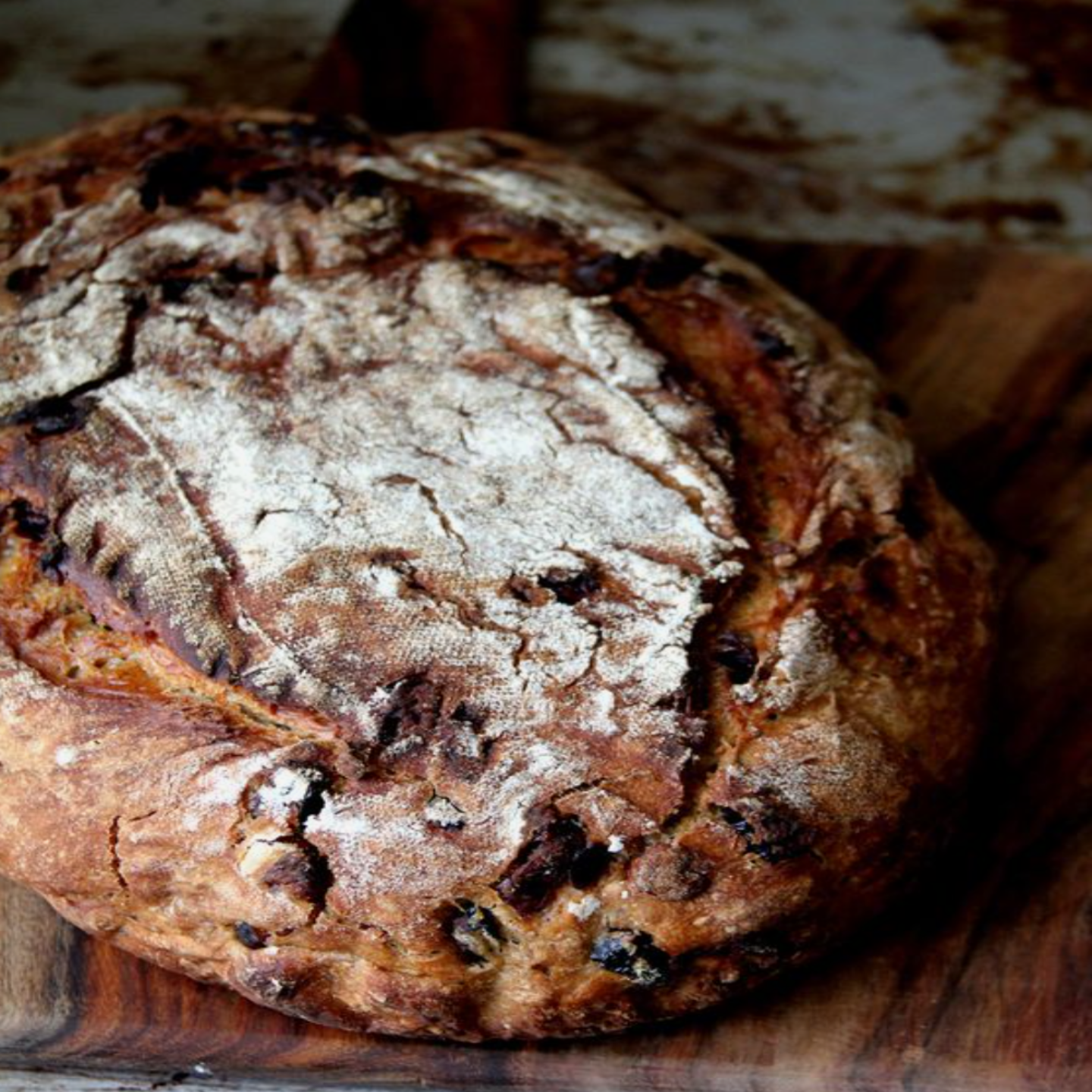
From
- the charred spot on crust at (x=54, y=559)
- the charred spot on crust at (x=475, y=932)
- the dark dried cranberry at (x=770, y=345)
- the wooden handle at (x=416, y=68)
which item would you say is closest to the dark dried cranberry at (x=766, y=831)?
the charred spot on crust at (x=475, y=932)

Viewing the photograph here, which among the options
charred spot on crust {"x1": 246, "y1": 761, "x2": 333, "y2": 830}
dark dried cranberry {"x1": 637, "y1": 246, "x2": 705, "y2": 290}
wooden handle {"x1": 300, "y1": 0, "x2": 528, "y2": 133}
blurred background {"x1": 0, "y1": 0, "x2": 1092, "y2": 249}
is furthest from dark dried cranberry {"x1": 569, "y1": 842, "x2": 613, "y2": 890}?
blurred background {"x1": 0, "y1": 0, "x2": 1092, "y2": 249}

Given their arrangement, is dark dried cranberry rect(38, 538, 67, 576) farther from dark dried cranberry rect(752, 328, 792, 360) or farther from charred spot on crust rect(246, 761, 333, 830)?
dark dried cranberry rect(752, 328, 792, 360)

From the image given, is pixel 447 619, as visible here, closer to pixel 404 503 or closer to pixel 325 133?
pixel 404 503

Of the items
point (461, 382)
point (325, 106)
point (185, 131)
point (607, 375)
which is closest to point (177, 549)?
point (461, 382)

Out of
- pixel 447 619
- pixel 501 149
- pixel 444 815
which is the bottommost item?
pixel 444 815

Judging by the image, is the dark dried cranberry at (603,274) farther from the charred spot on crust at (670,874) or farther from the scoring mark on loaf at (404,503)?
the charred spot on crust at (670,874)

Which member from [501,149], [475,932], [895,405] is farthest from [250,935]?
[501,149]
